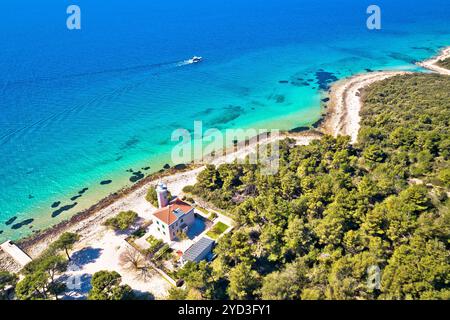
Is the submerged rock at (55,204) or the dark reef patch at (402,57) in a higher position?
the dark reef patch at (402,57)

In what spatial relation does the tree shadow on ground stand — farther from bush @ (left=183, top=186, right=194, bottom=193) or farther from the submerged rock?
bush @ (left=183, top=186, right=194, bottom=193)

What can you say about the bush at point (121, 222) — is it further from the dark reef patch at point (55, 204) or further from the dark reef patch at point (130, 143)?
the dark reef patch at point (130, 143)

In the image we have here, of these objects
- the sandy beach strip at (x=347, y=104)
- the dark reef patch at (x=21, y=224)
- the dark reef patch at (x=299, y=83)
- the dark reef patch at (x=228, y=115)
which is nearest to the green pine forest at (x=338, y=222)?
the sandy beach strip at (x=347, y=104)

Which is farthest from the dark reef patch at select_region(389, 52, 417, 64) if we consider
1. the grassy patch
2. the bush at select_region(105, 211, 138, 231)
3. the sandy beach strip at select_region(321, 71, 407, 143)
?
the bush at select_region(105, 211, 138, 231)

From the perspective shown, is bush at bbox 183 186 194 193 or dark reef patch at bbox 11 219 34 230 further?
bush at bbox 183 186 194 193

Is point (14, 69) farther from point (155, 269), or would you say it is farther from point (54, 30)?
point (155, 269)

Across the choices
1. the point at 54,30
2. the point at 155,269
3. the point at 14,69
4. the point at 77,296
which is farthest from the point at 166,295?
the point at 54,30

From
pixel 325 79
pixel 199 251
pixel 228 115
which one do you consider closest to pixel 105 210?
pixel 199 251
